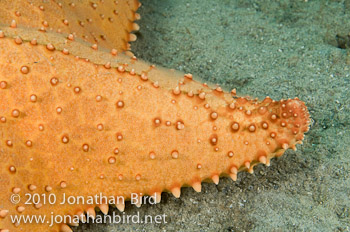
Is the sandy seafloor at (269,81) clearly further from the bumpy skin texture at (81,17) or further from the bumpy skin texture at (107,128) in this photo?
the bumpy skin texture at (81,17)

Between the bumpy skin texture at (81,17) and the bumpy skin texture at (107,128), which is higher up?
the bumpy skin texture at (81,17)

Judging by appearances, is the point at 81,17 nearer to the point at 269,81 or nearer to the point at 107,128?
the point at 107,128

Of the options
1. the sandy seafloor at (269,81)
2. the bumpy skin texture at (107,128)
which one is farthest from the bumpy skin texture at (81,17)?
the sandy seafloor at (269,81)

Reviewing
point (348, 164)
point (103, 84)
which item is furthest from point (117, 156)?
point (348, 164)

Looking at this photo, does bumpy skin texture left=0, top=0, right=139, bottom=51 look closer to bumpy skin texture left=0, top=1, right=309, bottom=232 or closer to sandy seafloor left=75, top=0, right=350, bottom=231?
bumpy skin texture left=0, top=1, right=309, bottom=232

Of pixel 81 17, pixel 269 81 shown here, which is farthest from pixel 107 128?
pixel 269 81

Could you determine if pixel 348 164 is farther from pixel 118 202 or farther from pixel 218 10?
pixel 218 10
